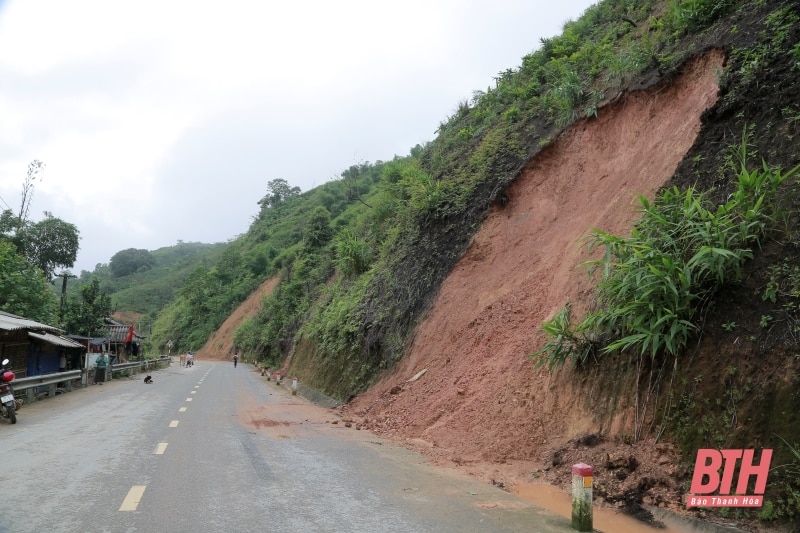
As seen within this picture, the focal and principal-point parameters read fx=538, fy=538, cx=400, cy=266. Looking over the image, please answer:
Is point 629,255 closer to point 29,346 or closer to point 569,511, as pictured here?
point 569,511

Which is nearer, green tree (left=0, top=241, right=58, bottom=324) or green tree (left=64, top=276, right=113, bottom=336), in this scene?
green tree (left=0, top=241, right=58, bottom=324)

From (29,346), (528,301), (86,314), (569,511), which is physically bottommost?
(29,346)

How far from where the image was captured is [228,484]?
22.2 ft

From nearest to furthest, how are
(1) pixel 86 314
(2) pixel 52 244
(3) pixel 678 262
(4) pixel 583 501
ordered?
(4) pixel 583 501
(3) pixel 678 262
(1) pixel 86 314
(2) pixel 52 244

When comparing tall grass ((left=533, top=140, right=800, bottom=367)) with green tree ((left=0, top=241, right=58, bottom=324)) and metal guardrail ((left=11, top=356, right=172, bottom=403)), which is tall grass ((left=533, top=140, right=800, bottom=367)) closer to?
metal guardrail ((left=11, top=356, right=172, bottom=403))

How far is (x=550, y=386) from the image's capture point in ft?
31.0

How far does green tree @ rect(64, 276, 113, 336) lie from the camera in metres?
35.0

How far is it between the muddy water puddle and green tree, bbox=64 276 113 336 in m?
35.5

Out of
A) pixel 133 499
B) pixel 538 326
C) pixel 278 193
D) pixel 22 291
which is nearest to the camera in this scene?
pixel 133 499

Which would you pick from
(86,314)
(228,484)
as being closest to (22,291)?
(86,314)

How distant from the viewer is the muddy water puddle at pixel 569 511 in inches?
225

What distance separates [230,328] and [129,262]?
75165 mm

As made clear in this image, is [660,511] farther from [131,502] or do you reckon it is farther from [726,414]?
[131,502]

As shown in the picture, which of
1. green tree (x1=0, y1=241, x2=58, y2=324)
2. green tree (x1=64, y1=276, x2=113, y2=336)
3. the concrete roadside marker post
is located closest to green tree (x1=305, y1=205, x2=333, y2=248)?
green tree (x1=64, y1=276, x2=113, y2=336)
